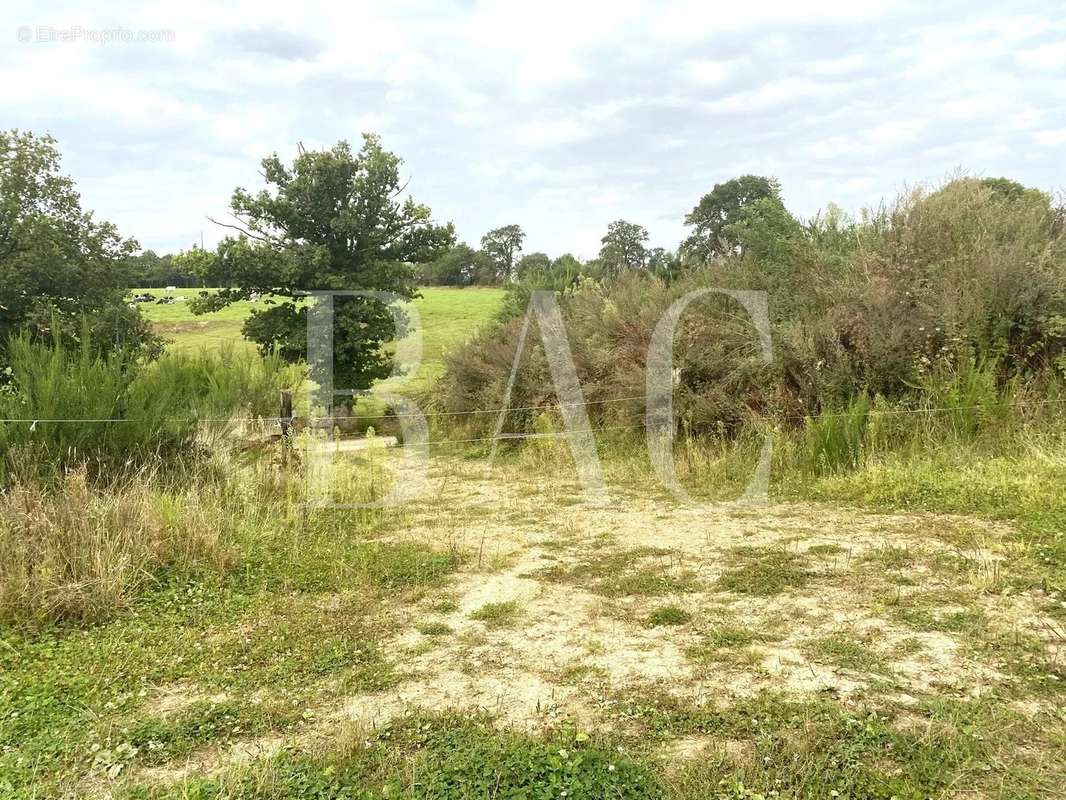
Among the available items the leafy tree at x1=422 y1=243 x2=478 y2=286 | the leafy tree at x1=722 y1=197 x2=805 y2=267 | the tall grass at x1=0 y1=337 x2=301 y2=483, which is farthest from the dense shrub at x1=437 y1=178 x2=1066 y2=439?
the leafy tree at x1=422 y1=243 x2=478 y2=286

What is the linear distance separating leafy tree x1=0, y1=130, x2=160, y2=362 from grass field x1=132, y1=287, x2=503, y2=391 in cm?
160

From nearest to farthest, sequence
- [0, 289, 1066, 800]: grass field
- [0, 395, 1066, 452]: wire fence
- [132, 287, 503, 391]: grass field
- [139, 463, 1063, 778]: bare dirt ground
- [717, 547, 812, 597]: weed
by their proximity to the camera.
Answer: [0, 289, 1066, 800]: grass field, [139, 463, 1063, 778]: bare dirt ground, [717, 547, 812, 597]: weed, [0, 395, 1066, 452]: wire fence, [132, 287, 503, 391]: grass field

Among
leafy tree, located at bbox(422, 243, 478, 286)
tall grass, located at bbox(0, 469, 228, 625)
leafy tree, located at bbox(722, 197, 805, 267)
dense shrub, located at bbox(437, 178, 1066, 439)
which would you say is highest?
leafy tree, located at bbox(422, 243, 478, 286)

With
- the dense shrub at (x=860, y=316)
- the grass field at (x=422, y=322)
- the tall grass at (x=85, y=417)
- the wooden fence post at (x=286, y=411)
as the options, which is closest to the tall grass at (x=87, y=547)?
the tall grass at (x=85, y=417)

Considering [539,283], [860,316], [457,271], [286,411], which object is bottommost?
[286,411]

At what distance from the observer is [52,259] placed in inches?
356

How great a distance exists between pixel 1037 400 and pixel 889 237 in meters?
2.78

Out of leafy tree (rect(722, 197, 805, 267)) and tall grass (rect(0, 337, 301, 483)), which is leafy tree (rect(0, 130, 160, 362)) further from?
leafy tree (rect(722, 197, 805, 267))

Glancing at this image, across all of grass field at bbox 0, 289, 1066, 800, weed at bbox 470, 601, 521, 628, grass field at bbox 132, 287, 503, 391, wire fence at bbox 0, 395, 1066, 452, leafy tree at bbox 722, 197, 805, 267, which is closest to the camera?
grass field at bbox 0, 289, 1066, 800

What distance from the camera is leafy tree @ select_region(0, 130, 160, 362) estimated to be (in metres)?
8.85

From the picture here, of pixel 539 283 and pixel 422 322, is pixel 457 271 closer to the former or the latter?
pixel 422 322

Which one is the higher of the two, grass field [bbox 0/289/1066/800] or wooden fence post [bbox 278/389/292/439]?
wooden fence post [bbox 278/389/292/439]

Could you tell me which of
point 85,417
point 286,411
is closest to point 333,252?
point 286,411

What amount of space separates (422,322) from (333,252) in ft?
25.9
